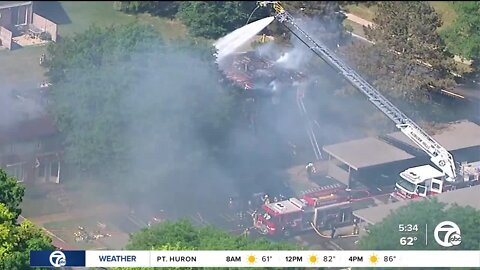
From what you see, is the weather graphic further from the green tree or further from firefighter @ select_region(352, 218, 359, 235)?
the green tree

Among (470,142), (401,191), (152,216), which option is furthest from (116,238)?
(470,142)

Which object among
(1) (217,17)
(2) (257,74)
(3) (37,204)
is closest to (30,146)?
(3) (37,204)

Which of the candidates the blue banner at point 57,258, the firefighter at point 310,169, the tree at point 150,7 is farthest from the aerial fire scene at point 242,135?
the tree at point 150,7

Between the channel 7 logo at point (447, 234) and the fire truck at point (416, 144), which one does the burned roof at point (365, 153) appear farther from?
the channel 7 logo at point (447, 234)

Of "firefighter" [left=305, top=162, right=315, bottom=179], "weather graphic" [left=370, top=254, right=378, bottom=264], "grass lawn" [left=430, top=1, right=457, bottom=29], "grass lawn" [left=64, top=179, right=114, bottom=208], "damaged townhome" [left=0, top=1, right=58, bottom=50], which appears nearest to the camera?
"weather graphic" [left=370, top=254, right=378, bottom=264]

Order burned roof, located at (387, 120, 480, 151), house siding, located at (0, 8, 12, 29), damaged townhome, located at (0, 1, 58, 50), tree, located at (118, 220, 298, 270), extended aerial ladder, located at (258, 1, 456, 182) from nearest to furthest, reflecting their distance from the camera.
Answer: tree, located at (118, 220, 298, 270), extended aerial ladder, located at (258, 1, 456, 182), burned roof, located at (387, 120, 480, 151), damaged townhome, located at (0, 1, 58, 50), house siding, located at (0, 8, 12, 29)

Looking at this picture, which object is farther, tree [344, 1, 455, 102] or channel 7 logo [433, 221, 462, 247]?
tree [344, 1, 455, 102]

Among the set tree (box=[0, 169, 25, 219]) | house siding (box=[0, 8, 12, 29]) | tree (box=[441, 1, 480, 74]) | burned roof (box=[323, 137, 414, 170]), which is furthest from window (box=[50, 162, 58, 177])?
tree (box=[441, 1, 480, 74])
